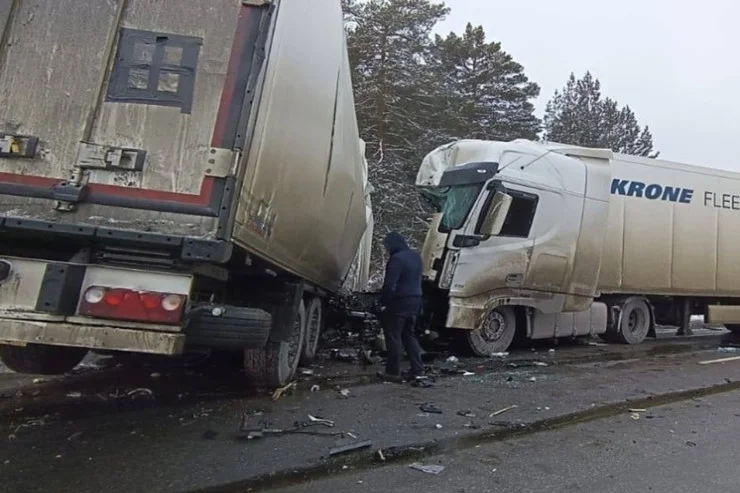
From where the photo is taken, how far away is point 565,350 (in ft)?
33.2

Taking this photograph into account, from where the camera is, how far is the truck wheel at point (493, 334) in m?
8.80

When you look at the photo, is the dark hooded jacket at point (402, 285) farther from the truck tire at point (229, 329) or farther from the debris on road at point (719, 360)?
the debris on road at point (719, 360)

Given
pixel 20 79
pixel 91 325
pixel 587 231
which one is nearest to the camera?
→ pixel 91 325

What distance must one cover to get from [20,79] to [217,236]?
1.53 m

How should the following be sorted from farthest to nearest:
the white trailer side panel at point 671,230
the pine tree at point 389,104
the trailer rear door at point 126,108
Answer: the pine tree at point 389,104, the white trailer side panel at point 671,230, the trailer rear door at point 126,108

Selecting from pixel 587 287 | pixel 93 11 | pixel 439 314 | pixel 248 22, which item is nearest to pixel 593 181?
pixel 587 287

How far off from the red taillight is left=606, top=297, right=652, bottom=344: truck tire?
9489mm

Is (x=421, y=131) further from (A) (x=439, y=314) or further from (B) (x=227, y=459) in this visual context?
(B) (x=227, y=459)

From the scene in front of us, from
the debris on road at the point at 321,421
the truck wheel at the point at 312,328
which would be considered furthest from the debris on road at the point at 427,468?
the truck wheel at the point at 312,328

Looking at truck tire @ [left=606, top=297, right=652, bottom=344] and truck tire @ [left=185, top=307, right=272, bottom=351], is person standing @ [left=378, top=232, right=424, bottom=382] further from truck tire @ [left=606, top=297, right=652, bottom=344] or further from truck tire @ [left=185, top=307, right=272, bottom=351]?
truck tire @ [left=606, top=297, right=652, bottom=344]

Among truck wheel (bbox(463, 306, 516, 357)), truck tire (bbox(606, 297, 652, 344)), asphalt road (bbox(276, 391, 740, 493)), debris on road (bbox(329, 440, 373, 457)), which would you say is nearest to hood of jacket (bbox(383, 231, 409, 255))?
truck wheel (bbox(463, 306, 516, 357))

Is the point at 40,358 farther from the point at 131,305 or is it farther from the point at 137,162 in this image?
the point at 137,162

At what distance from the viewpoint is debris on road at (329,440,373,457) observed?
4062 mm

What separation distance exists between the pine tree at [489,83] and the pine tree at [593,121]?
13.1 meters
